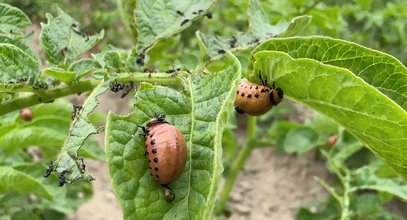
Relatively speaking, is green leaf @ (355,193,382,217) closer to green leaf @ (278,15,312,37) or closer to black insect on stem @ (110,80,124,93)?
green leaf @ (278,15,312,37)

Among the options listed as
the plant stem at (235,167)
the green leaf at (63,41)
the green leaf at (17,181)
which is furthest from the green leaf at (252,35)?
the plant stem at (235,167)

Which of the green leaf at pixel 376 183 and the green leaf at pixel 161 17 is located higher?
the green leaf at pixel 161 17

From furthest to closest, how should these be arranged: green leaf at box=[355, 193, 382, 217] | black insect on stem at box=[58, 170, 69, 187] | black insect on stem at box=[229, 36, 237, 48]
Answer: green leaf at box=[355, 193, 382, 217]
black insect on stem at box=[229, 36, 237, 48]
black insect on stem at box=[58, 170, 69, 187]

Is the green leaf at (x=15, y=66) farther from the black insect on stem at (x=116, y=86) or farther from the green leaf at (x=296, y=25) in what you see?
the green leaf at (x=296, y=25)

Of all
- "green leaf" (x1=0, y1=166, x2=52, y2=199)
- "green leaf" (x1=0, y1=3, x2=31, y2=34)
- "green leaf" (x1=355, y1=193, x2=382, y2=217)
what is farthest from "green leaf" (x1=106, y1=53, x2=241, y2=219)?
"green leaf" (x1=355, y1=193, x2=382, y2=217)

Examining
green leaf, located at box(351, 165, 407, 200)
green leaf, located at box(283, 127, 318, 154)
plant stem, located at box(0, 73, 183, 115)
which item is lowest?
green leaf, located at box(283, 127, 318, 154)

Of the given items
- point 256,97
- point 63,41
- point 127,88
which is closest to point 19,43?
point 63,41
